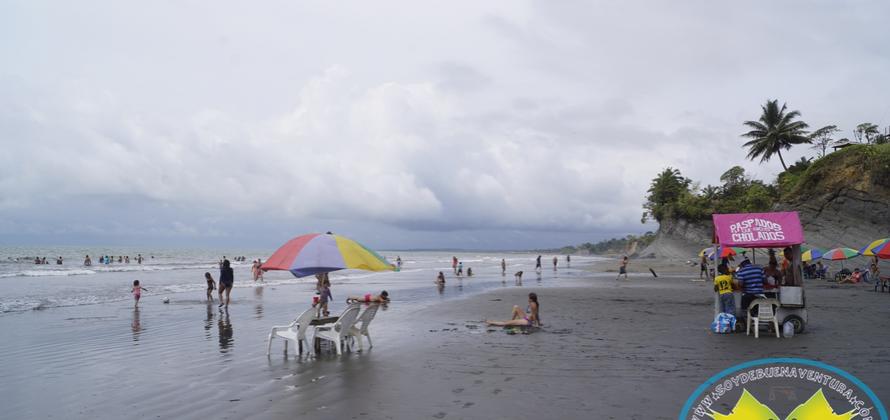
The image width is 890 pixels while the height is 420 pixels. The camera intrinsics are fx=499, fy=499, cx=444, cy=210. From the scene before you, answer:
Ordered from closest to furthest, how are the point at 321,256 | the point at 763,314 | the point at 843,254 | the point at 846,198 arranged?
1. the point at 321,256
2. the point at 763,314
3. the point at 843,254
4. the point at 846,198

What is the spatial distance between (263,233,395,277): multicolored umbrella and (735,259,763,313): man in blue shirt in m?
8.07

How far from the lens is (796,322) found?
11023 millimetres

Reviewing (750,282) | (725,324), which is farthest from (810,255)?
(725,324)

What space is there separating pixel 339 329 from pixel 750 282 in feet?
30.0

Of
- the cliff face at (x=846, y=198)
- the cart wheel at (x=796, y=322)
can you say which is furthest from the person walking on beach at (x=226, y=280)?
the cliff face at (x=846, y=198)

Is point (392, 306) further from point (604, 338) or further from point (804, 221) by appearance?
point (804, 221)

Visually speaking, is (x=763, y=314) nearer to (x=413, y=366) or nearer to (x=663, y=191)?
(x=413, y=366)

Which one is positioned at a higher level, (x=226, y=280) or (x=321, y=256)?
(x=321, y=256)

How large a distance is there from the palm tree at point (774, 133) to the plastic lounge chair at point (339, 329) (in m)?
56.6

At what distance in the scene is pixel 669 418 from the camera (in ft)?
18.6

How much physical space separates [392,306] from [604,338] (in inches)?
390

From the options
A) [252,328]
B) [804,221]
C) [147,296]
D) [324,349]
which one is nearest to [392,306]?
[252,328]

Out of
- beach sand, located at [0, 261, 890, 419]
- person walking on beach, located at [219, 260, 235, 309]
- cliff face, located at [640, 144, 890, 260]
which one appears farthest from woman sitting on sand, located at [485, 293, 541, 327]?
cliff face, located at [640, 144, 890, 260]

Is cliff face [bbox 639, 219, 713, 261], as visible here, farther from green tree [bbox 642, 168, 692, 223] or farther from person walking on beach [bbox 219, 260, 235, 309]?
person walking on beach [bbox 219, 260, 235, 309]
